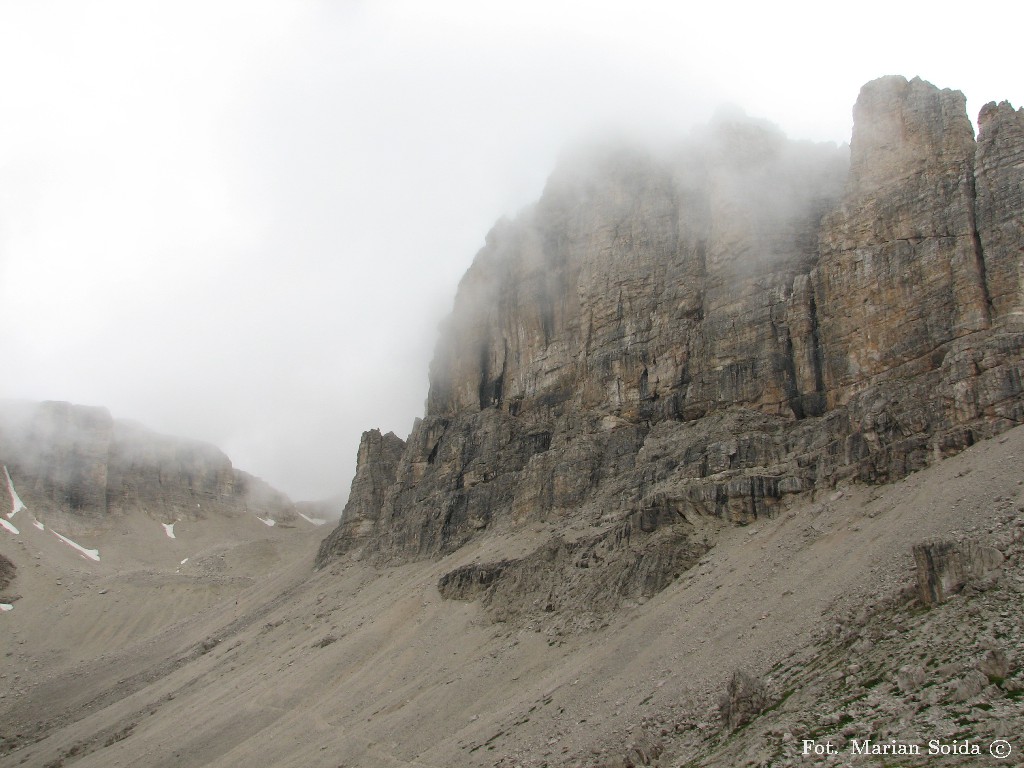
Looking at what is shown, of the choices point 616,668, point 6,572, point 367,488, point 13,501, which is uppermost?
point 13,501

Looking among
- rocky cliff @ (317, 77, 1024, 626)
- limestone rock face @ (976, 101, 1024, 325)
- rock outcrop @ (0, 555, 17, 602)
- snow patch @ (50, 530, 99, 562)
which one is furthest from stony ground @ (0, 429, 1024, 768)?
snow patch @ (50, 530, 99, 562)

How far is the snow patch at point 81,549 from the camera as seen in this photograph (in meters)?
166

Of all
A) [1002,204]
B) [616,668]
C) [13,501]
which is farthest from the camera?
[13,501]

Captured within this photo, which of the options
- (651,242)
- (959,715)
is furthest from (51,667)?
(959,715)

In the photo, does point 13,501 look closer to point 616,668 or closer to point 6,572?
point 6,572

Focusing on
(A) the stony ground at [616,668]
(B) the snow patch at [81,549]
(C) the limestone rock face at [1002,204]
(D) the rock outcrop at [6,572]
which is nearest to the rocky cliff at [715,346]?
(C) the limestone rock face at [1002,204]

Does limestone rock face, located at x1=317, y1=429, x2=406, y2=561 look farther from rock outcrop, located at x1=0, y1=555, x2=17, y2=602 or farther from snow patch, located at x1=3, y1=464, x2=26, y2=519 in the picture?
snow patch, located at x1=3, y1=464, x2=26, y2=519

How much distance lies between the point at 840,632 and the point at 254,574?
13450 centimetres

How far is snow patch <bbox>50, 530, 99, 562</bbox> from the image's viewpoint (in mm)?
165650

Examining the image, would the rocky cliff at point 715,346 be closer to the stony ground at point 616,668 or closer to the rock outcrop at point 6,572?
the stony ground at point 616,668

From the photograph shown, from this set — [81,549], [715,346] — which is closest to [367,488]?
[715,346]

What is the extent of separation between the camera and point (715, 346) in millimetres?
83500

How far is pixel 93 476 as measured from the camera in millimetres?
193375

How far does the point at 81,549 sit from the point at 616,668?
6031 inches
